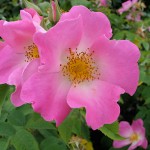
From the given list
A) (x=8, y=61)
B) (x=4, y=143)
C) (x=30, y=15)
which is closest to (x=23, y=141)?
(x=4, y=143)

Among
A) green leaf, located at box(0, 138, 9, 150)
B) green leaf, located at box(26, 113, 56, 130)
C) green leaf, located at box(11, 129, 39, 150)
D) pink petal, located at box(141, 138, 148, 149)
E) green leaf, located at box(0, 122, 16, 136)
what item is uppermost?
green leaf, located at box(0, 122, 16, 136)

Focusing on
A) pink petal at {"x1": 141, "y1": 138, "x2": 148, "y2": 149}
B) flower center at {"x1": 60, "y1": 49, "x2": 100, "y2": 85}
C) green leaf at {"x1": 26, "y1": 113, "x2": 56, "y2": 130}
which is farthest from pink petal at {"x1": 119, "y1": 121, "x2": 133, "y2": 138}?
flower center at {"x1": 60, "y1": 49, "x2": 100, "y2": 85}

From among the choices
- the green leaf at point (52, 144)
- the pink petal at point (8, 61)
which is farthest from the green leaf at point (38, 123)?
the pink petal at point (8, 61)

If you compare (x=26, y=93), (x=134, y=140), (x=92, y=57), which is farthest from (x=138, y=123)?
(x=26, y=93)

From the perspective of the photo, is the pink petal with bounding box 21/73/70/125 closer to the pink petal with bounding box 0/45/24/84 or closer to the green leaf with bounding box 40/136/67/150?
the pink petal with bounding box 0/45/24/84

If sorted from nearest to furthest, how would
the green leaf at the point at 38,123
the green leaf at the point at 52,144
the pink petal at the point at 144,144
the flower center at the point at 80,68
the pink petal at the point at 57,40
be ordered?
the pink petal at the point at 57,40 < the flower center at the point at 80,68 < the green leaf at the point at 38,123 < the green leaf at the point at 52,144 < the pink petal at the point at 144,144

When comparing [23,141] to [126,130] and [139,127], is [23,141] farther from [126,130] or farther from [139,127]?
[126,130]

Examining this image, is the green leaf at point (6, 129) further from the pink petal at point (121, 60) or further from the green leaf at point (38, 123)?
the pink petal at point (121, 60)
